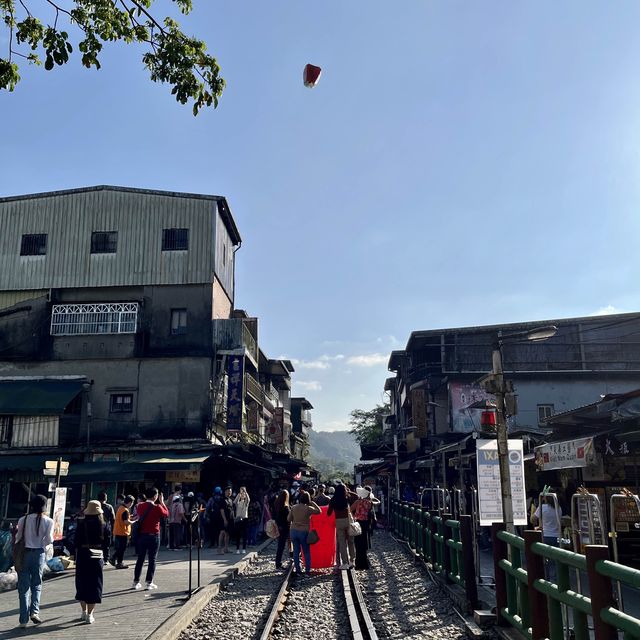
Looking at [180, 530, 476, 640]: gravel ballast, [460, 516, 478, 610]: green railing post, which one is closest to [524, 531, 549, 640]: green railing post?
[180, 530, 476, 640]: gravel ballast

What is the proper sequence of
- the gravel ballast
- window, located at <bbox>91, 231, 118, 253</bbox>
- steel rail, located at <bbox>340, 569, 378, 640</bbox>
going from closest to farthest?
steel rail, located at <bbox>340, 569, 378, 640</bbox> → the gravel ballast → window, located at <bbox>91, 231, 118, 253</bbox>

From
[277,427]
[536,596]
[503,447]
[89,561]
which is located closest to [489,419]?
[503,447]

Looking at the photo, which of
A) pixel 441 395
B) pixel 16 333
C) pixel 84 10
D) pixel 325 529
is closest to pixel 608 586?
pixel 84 10

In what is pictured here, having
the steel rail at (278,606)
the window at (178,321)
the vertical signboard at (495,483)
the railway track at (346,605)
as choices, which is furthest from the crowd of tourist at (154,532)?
the window at (178,321)

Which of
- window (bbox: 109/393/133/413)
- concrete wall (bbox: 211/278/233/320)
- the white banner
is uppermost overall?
concrete wall (bbox: 211/278/233/320)

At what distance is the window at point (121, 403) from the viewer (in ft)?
91.5

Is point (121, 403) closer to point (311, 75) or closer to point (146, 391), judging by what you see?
point (146, 391)

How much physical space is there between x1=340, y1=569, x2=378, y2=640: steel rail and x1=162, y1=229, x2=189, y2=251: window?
64.6 ft

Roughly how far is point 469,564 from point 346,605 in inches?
85.8

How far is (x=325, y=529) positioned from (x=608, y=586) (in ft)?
35.3

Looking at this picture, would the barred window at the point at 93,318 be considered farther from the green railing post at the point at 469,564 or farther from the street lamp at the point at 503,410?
the green railing post at the point at 469,564

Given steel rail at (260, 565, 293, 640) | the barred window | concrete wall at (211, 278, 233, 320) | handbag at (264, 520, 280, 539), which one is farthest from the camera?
concrete wall at (211, 278, 233, 320)

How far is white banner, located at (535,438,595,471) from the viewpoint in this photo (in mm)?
14141

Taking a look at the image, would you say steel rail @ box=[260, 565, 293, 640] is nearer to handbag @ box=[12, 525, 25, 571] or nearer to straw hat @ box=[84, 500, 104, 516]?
straw hat @ box=[84, 500, 104, 516]
